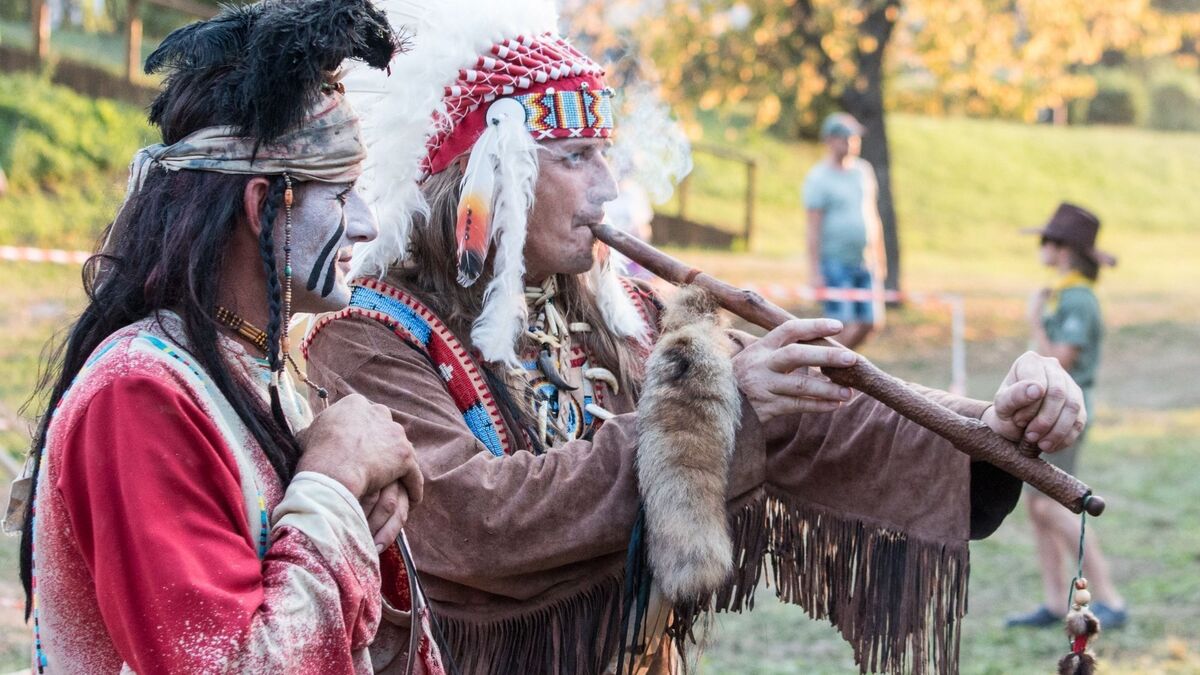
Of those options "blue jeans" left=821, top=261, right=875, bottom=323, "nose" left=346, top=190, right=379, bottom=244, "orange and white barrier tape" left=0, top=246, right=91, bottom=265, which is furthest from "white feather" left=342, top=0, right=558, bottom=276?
"blue jeans" left=821, top=261, right=875, bottom=323

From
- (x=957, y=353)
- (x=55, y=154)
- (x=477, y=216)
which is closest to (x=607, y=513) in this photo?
(x=477, y=216)

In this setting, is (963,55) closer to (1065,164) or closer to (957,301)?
(957,301)

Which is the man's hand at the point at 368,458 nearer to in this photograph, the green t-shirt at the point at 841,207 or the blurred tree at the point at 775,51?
the green t-shirt at the point at 841,207

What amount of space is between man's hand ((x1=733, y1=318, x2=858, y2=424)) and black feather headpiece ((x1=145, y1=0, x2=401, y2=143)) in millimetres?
926

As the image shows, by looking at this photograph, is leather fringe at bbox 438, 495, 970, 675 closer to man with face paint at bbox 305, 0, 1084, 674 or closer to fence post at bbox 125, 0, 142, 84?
man with face paint at bbox 305, 0, 1084, 674

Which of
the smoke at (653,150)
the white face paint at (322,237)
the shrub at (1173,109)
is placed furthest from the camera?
the shrub at (1173,109)

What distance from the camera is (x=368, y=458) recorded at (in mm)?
1726

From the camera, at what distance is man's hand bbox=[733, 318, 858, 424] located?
226cm

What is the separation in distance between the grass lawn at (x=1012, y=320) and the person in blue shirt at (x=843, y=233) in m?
1.75

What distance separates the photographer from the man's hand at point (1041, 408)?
223 cm

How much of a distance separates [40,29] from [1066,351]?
1143 centimetres

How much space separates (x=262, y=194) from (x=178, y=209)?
11cm

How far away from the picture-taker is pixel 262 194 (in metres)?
1.73

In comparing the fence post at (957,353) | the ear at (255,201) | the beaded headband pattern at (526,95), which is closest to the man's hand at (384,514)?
the ear at (255,201)
